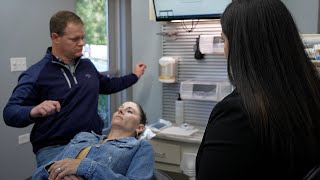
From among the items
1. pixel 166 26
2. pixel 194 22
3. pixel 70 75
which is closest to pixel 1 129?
pixel 70 75

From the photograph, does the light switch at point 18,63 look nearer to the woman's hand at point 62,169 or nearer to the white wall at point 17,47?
the white wall at point 17,47

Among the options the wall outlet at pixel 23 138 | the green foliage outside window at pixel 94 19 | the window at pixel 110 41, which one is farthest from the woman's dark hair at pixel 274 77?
the window at pixel 110 41

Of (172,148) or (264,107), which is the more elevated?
(264,107)

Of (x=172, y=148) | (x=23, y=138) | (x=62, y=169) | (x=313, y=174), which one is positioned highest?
(x=313, y=174)

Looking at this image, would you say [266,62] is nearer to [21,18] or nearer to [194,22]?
[194,22]

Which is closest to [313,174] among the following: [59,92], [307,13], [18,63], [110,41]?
[59,92]

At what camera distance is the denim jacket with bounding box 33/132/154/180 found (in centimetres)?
150

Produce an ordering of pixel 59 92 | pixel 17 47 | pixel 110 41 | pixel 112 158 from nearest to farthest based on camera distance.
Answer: pixel 112 158
pixel 59 92
pixel 17 47
pixel 110 41

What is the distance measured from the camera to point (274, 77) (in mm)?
792

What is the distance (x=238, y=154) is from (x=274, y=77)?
0.21m

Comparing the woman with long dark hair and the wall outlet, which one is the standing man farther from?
the wall outlet

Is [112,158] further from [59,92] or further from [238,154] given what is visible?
[238,154]

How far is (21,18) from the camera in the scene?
306 centimetres

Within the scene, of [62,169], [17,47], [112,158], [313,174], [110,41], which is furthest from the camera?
[110,41]
